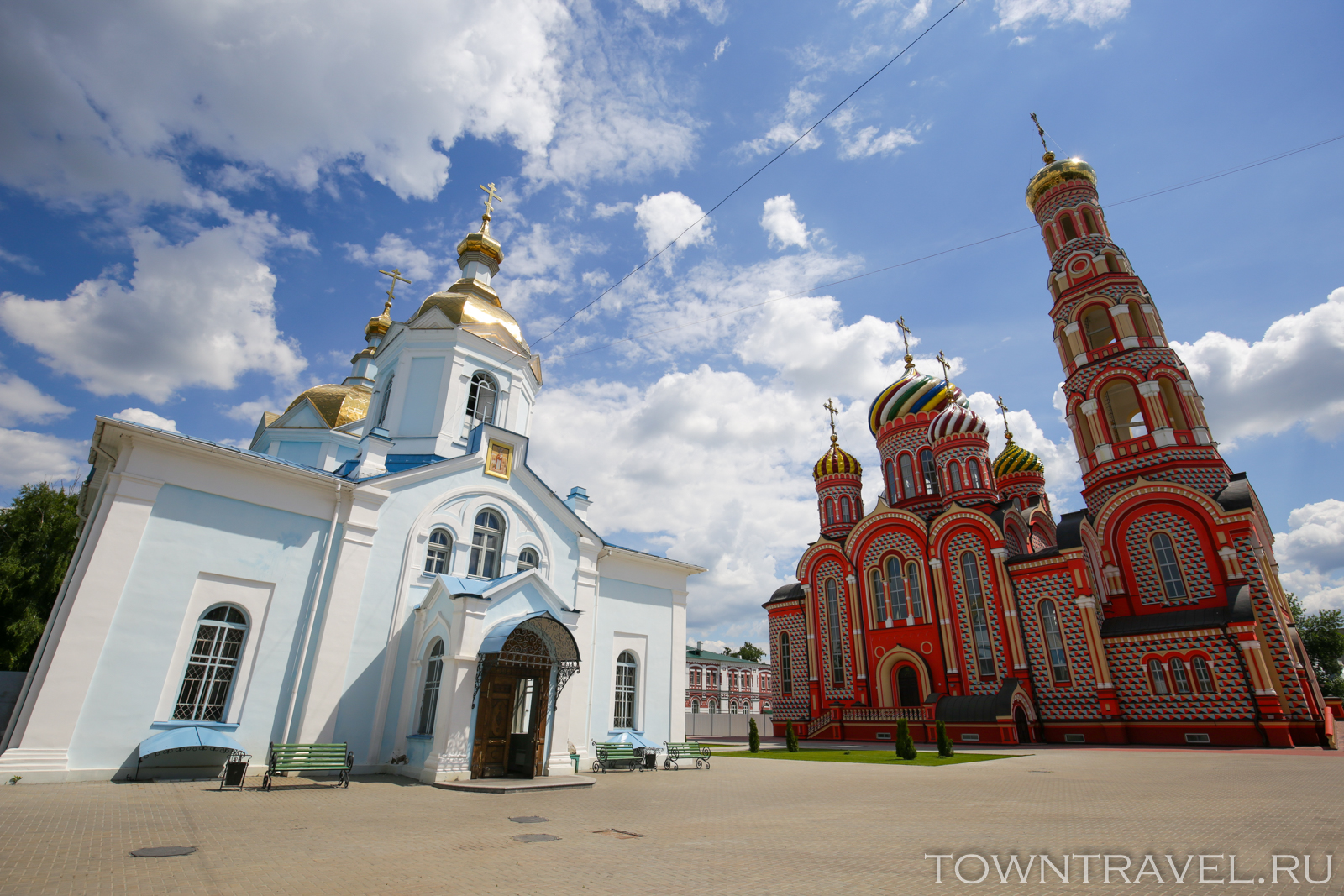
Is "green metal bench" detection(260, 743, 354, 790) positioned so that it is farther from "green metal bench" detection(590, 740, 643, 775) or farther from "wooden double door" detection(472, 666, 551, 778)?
"green metal bench" detection(590, 740, 643, 775)

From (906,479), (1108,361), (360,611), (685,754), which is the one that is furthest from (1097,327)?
(360,611)

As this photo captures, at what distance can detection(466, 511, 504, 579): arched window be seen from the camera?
48.0 feet

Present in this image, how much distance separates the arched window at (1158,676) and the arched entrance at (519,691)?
20313mm

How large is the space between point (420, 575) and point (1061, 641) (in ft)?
74.4

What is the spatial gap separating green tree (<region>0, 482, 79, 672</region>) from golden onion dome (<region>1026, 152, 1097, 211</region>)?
4471 centimetres

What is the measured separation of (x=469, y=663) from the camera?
38.2ft

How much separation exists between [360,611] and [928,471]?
2805 centimetres

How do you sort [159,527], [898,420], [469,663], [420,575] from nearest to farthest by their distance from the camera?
[159,527] → [469,663] → [420,575] → [898,420]

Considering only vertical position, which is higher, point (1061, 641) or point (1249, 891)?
point (1061, 641)

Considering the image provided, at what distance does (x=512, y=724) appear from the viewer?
1274 cm

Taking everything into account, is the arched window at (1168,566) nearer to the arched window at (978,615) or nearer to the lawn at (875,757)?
the arched window at (978,615)

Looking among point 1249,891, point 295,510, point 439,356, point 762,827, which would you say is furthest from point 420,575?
point 1249,891

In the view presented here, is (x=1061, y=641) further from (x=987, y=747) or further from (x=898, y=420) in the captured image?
(x=898, y=420)

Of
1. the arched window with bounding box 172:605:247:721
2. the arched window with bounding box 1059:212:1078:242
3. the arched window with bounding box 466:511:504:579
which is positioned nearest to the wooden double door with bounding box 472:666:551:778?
the arched window with bounding box 466:511:504:579
